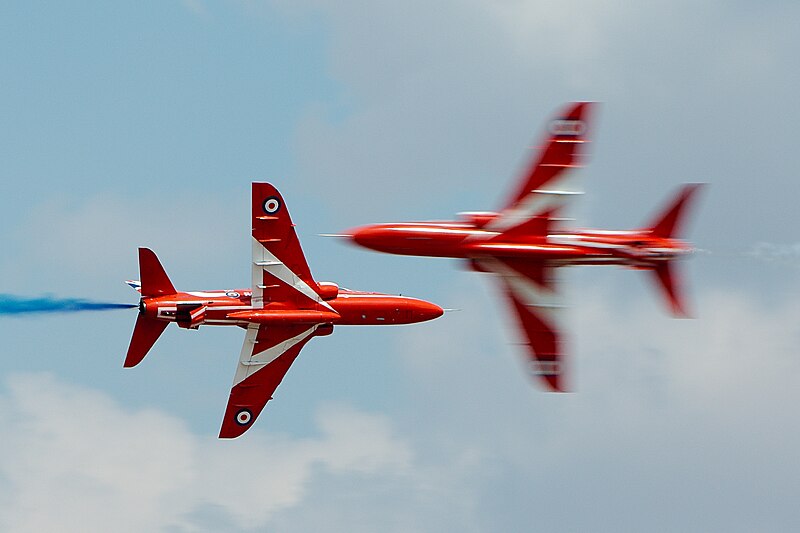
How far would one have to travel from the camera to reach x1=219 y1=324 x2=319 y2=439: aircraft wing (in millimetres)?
73562

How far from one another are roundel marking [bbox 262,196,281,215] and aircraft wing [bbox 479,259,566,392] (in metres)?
7.60

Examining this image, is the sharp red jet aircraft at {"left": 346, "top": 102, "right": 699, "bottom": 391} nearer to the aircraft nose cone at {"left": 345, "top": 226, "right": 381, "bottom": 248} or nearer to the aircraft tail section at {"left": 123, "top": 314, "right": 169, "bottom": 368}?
the aircraft nose cone at {"left": 345, "top": 226, "right": 381, "bottom": 248}

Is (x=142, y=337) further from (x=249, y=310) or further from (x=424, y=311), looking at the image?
(x=424, y=311)

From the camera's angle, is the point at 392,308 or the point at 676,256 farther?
the point at 392,308

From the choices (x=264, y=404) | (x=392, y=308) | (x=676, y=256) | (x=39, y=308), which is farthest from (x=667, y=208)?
(x=39, y=308)

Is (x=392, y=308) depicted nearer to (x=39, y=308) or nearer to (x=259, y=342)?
(x=259, y=342)

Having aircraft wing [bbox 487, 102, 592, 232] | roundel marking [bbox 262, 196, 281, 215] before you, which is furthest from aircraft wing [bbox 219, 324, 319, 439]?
aircraft wing [bbox 487, 102, 592, 232]

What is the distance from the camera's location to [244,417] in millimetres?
75062

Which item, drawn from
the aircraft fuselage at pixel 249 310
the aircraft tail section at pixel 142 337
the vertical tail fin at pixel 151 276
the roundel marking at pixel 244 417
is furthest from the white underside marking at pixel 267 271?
the roundel marking at pixel 244 417

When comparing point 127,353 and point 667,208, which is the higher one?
point 667,208

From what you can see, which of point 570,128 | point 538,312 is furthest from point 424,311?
point 570,128

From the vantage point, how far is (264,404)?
75.1 m

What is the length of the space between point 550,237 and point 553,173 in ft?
6.97

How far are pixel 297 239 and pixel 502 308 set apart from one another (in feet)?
24.1
